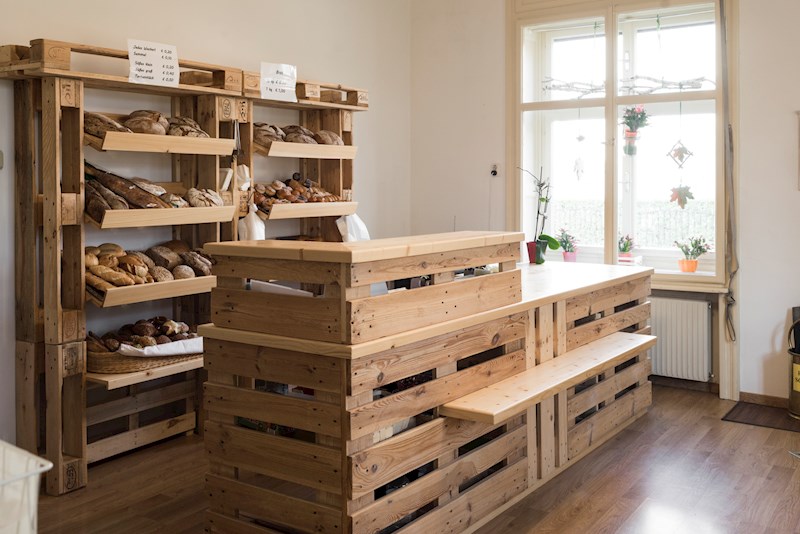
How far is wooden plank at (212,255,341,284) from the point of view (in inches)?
104

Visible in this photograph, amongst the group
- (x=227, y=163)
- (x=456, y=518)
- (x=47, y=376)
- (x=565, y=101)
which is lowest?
(x=456, y=518)

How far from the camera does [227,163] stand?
440 cm

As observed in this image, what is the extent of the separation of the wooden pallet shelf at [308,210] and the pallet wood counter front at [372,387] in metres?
1.56

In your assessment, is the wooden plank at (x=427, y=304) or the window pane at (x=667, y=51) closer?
the wooden plank at (x=427, y=304)

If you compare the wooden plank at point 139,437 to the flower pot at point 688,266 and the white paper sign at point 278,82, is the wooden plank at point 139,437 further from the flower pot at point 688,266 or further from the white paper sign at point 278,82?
the flower pot at point 688,266

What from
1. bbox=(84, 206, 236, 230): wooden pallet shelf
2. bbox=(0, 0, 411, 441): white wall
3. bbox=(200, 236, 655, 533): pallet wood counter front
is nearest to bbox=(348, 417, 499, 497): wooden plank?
bbox=(200, 236, 655, 533): pallet wood counter front

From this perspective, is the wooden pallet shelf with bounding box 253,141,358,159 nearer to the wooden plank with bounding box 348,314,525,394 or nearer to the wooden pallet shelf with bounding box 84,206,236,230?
the wooden pallet shelf with bounding box 84,206,236,230

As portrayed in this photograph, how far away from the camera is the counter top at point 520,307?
8.70 feet

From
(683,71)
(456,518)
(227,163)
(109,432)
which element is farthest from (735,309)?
(109,432)

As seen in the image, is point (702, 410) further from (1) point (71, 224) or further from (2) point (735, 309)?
(1) point (71, 224)

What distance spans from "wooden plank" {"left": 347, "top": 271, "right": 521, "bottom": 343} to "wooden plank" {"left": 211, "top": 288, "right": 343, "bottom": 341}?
0.08 meters

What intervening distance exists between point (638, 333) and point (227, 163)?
101 inches

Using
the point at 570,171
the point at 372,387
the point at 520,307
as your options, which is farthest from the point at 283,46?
the point at 372,387

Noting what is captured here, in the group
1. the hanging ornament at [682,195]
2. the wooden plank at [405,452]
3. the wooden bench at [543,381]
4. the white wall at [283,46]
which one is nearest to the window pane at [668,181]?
the hanging ornament at [682,195]
